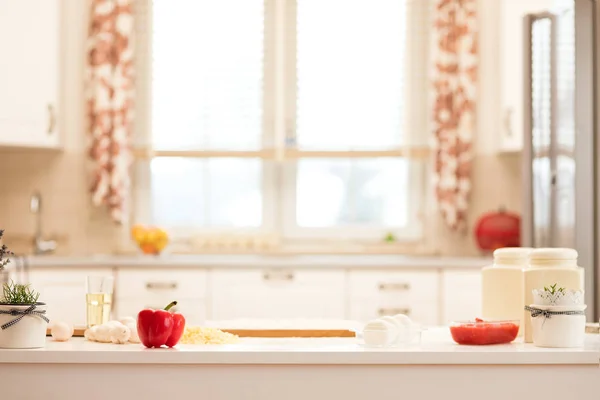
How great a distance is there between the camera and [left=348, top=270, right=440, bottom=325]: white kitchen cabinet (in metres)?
4.82

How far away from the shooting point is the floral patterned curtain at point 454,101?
5.33m

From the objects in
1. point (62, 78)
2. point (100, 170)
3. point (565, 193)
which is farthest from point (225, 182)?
point (565, 193)

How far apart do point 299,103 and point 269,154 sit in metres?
0.34

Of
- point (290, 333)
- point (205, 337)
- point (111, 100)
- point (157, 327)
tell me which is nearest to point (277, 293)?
point (111, 100)

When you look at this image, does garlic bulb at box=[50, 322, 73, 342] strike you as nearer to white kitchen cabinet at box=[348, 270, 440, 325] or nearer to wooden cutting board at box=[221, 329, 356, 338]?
wooden cutting board at box=[221, 329, 356, 338]

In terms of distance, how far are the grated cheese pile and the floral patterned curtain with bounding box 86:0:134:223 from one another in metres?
3.19

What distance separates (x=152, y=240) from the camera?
5.17m

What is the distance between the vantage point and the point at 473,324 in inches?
85.4

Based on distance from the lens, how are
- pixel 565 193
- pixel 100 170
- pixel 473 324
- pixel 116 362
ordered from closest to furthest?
pixel 116 362
pixel 473 324
pixel 565 193
pixel 100 170

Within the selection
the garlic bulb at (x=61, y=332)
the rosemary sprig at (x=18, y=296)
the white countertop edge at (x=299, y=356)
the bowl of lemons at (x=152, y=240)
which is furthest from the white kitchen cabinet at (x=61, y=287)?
the white countertop edge at (x=299, y=356)

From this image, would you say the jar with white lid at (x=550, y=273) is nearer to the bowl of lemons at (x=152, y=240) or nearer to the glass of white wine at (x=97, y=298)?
the glass of white wine at (x=97, y=298)

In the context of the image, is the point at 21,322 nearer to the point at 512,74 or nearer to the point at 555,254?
the point at 555,254

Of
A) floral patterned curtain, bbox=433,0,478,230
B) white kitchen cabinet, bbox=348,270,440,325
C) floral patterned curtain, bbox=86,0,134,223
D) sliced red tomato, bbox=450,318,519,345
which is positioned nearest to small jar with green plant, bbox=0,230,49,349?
sliced red tomato, bbox=450,318,519,345

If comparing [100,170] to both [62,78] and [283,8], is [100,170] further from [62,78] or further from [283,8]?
[283,8]
